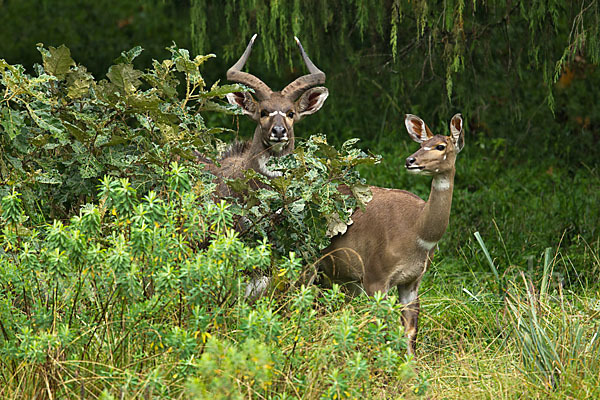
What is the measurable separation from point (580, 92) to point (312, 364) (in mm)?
7981

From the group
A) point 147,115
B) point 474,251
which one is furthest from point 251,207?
point 474,251

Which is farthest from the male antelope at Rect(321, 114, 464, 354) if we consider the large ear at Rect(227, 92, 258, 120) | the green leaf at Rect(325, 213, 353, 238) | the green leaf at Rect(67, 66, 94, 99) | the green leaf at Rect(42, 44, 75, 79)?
the green leaf at Rect(42, 44, 75, 79)

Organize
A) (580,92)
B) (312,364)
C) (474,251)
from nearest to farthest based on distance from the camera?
1. (312,364)
2. (474,251)
3. (580,92)

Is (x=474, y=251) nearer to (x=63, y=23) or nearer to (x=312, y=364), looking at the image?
(x=312, y=364)

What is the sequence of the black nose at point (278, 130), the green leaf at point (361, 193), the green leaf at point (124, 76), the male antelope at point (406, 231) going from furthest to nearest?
1. the black nose at point (278, 130)
2. the male antelope at point (406, 231)
3. the green leaf at point (361, 193)
4. the green leaf at point (124, 76)

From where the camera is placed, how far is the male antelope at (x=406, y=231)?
6441 millimetres

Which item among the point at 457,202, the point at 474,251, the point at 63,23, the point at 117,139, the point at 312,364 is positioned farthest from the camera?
the point at 63,23

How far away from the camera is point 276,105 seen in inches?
276

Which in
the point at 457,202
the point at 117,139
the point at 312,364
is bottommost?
the point at 457,202

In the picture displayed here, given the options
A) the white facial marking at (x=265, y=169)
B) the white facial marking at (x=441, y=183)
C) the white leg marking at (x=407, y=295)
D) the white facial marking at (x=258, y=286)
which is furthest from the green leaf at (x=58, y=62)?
the white leg marking at (x=407, y=295)

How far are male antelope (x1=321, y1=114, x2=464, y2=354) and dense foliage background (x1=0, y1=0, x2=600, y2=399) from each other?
316 mm

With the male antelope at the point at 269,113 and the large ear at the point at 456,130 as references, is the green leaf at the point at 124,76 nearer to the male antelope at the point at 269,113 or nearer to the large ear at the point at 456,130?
the male antelope at the point at 269,113

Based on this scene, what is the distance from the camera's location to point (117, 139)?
229 inches

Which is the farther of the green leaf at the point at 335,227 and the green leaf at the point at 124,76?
the green leaf at the point at 335,227
